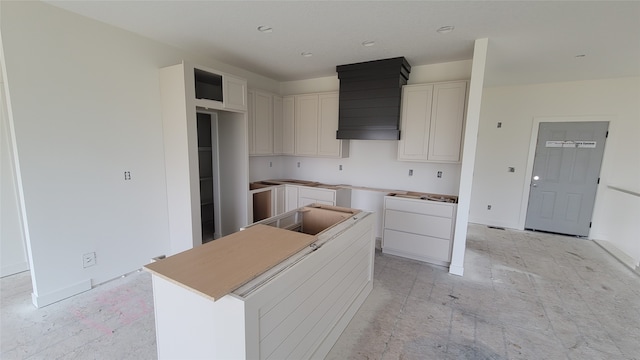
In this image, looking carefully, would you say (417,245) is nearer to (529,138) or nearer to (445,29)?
(445,29)

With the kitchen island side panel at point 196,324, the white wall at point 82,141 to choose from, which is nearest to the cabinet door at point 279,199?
the white wall at point 82,141

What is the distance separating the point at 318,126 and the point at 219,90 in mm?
A: 1627

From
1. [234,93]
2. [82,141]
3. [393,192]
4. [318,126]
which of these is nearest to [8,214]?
[82,141]

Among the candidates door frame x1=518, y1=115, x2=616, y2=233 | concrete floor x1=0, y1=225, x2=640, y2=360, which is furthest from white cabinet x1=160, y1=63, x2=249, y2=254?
door frame x1=518, y1=115, x2=616, y2=233

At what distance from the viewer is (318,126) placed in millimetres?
4457

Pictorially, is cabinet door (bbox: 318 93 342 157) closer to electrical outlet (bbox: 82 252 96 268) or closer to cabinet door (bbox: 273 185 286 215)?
cabinet door (bbox: 273 185 286 215)

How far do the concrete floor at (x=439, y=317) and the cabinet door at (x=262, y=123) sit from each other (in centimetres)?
236

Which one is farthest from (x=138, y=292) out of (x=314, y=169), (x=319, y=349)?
(x=314, y=169)

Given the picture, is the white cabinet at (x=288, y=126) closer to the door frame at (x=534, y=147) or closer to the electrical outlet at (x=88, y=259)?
the electrical outlet at (x=88, y=259)

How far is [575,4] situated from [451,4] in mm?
945

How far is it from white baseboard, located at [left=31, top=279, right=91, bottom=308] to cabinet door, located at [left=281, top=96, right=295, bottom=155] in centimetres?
316

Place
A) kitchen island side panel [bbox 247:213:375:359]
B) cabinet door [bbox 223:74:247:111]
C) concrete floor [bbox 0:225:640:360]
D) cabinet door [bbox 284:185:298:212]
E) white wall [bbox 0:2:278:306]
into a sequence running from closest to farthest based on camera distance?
kitchen island side panel [bbox 247:213:375:359] → concrete floor [bbox 0:225:640:360] → white wall [bbox 0:2:278:306] → cabinet door [bbox 223:74:247:111] → cabinet door [bbox 284:185:298:212]

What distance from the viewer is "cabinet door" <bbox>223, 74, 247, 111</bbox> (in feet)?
10.9

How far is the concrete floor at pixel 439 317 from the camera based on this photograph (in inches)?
77.9
